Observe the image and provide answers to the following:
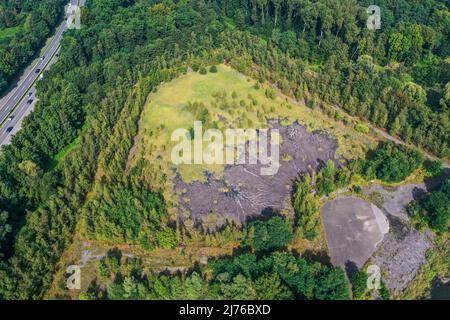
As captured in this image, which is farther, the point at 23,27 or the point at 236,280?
the point at 23,27

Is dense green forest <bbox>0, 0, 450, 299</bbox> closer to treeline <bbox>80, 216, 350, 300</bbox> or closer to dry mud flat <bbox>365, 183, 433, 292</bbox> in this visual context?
treeline <bbox>80, 216, 350, 300</bbox>

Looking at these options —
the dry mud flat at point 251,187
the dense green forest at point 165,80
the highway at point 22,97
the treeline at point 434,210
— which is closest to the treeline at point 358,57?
the dense green forest at point 165,80

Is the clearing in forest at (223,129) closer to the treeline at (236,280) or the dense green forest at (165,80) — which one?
the dense green forest at (165,80)

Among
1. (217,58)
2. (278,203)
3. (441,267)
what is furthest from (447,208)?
(217,58)

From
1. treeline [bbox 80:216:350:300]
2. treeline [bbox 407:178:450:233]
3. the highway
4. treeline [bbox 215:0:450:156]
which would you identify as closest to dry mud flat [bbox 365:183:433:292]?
treeline [bbox 407:178:450:233]

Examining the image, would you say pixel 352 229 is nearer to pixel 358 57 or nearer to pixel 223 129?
pixel 223 129

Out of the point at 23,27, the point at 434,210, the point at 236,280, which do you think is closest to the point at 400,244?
the point at 434,210

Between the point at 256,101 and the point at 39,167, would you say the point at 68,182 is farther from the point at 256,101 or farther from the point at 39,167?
the point at 256,101
